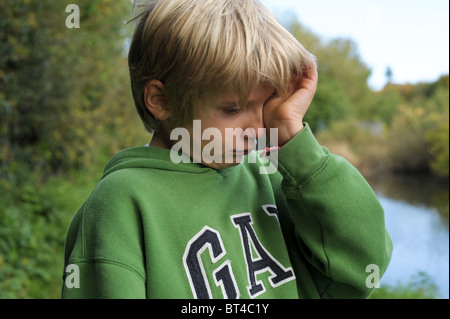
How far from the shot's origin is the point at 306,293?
1352 millimetres

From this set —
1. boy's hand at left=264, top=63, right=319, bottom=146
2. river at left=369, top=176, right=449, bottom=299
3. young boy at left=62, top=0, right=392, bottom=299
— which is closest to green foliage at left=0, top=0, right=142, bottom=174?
river at left=369, top=176, right=449, bottom=299

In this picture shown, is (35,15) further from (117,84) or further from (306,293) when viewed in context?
(306,293)

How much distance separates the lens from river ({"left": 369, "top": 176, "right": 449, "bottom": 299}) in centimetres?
349

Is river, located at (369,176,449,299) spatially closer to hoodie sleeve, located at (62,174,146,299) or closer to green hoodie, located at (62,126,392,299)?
green hoodie, located at (62,126,392,299)

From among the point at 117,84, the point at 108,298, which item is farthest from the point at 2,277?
the point at 117,84

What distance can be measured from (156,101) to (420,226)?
2.97 meters

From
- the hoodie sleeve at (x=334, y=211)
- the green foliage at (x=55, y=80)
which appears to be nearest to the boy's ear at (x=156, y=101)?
the hoodie sleeve at (x=334, y=211)

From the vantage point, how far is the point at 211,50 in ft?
3.83

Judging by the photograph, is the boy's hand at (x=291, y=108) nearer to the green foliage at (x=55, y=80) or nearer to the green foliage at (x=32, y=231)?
the green foliage at (x=32, y=231)

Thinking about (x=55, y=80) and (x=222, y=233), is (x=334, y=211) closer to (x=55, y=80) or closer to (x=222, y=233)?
(x=222, y=233)

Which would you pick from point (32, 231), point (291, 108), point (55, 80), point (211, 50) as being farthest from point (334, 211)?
point (55, 80)

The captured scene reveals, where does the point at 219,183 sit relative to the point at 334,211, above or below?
above

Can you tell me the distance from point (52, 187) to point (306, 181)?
210 inches

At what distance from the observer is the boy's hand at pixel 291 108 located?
4.12 feet
